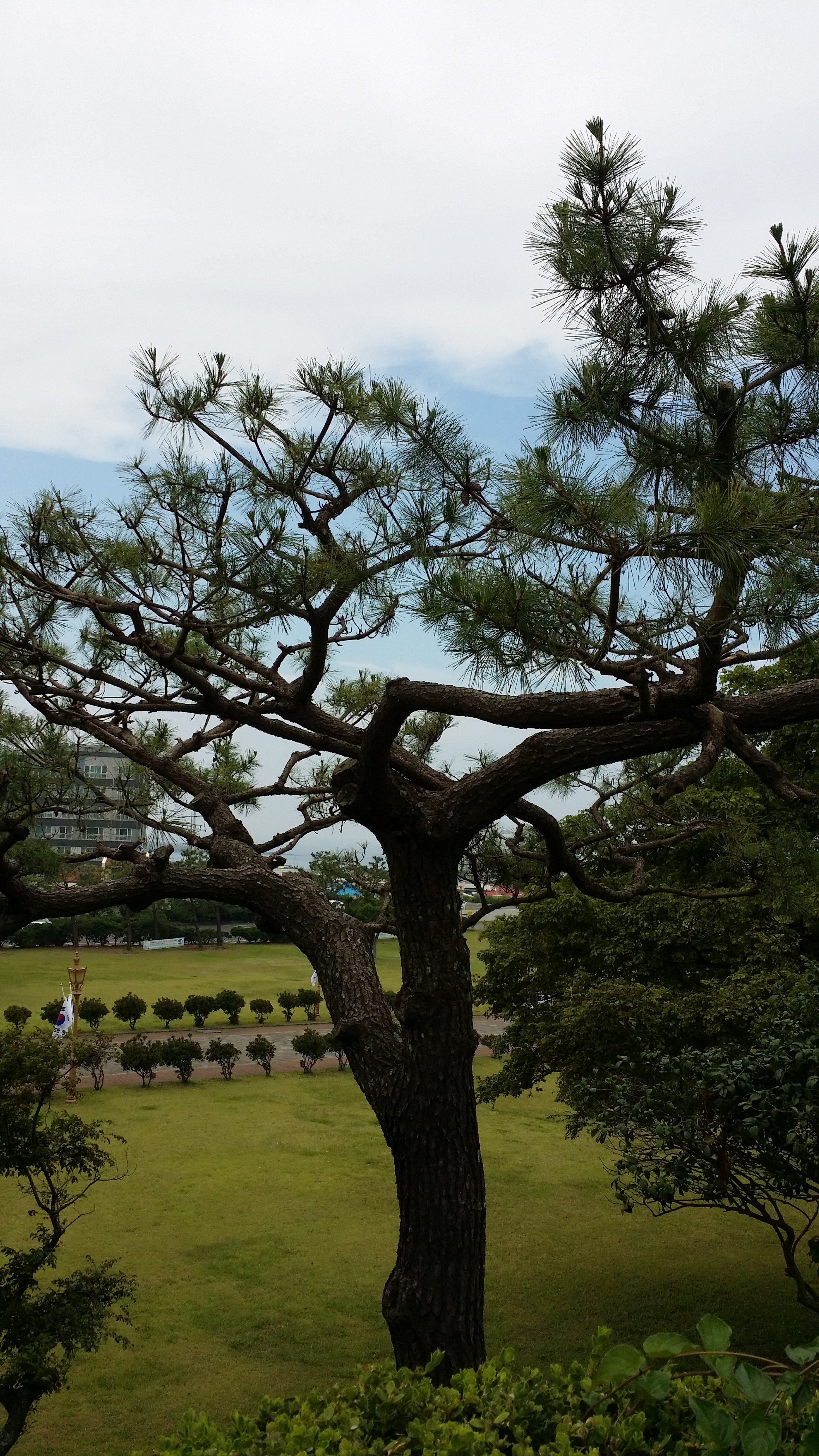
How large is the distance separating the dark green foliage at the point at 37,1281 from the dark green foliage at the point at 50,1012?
10466 millimetres

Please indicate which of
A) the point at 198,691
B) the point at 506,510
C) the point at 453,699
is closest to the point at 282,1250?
the point at 198,691

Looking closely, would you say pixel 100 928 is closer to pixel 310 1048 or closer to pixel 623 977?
pixel 310 1048

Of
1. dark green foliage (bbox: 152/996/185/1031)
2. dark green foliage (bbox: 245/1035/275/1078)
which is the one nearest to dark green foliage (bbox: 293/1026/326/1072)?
dark green foliage (bbox: 245/1035/275/1078)

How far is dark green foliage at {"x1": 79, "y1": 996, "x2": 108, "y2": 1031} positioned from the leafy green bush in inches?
47.4

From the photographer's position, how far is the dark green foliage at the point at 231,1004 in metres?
17.7

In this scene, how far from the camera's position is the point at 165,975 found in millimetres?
21938

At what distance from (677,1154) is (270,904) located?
2335 millimetres

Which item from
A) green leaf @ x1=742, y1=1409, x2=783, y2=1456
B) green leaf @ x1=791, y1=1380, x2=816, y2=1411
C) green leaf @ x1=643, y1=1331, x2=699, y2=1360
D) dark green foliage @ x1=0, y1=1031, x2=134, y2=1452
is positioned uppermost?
green leaf @ x1=643, y1=1331, x2=699, y2=1360

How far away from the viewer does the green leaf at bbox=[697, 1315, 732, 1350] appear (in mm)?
1282

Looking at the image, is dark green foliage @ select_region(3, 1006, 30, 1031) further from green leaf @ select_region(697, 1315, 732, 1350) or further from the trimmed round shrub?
green leaf @ select_region(697, 1315, 732, 1350)

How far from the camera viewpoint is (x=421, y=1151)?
400cm

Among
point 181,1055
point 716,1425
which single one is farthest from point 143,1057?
point 716,1425

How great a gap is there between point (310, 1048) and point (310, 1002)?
431cm

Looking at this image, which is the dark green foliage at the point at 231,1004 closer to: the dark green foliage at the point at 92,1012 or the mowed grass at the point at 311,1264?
the dark green foliage at the point at 92,1012
